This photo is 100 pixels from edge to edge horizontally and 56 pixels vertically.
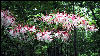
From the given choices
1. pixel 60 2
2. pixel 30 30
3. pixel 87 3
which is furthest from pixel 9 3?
pixel 87 3

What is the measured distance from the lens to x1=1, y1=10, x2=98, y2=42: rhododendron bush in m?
3.27

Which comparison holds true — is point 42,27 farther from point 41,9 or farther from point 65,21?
point 41,9

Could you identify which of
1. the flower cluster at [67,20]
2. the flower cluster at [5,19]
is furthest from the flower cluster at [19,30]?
the flower cluster at [67,20]

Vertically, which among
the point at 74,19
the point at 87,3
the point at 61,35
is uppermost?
the point at 87,3

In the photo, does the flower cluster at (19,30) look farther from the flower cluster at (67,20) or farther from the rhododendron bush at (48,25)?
the flower cluster at (67,20)

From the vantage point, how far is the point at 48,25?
3682 millimetres

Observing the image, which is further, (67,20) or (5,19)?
(5,19)

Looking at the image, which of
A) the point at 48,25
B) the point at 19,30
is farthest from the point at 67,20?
the point at 19,30

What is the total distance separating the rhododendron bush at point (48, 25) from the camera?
327 centimetres

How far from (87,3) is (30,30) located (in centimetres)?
287

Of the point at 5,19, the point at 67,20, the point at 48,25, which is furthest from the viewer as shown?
Result: the point at 48,25

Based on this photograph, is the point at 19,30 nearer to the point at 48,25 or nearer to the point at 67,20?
the point at 48,25

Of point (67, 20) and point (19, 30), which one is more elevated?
point (67, 20)

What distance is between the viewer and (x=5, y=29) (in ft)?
12.4
